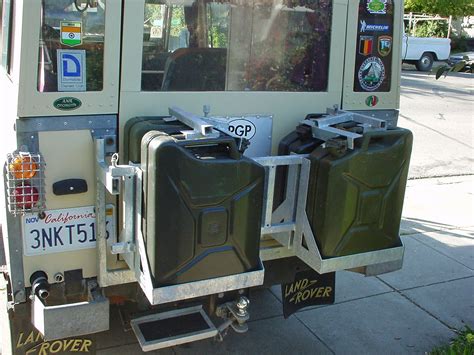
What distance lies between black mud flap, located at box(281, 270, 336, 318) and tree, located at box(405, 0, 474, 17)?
1237 inches

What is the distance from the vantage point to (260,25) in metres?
3.20

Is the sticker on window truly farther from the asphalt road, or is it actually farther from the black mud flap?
the asphalt road

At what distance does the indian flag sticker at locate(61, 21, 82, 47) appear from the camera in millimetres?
2684

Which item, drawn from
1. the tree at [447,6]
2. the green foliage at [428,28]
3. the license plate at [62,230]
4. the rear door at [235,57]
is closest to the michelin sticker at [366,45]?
the rear door at [235,57]

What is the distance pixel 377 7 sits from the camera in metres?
3.46

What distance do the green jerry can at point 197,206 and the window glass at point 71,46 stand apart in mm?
407

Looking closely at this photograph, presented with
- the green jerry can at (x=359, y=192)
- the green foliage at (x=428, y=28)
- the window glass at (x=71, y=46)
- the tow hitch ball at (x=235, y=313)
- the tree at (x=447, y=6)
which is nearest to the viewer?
the window glass at (x=71, y=46)

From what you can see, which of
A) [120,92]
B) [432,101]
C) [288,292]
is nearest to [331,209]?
[288,292]

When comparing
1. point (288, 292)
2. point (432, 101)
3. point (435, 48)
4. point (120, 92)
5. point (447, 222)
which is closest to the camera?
point (120, 92)

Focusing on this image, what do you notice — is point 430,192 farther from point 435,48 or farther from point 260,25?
point 435,48

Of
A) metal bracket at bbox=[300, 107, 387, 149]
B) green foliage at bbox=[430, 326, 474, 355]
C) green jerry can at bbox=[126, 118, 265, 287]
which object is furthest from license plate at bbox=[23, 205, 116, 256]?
green foliage at bbox=[430, 326, 474, 355]

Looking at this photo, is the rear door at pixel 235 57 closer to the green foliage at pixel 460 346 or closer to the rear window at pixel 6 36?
the rear window at pixel 6 36

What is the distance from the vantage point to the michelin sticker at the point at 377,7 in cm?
343

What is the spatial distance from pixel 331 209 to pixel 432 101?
522 inches
